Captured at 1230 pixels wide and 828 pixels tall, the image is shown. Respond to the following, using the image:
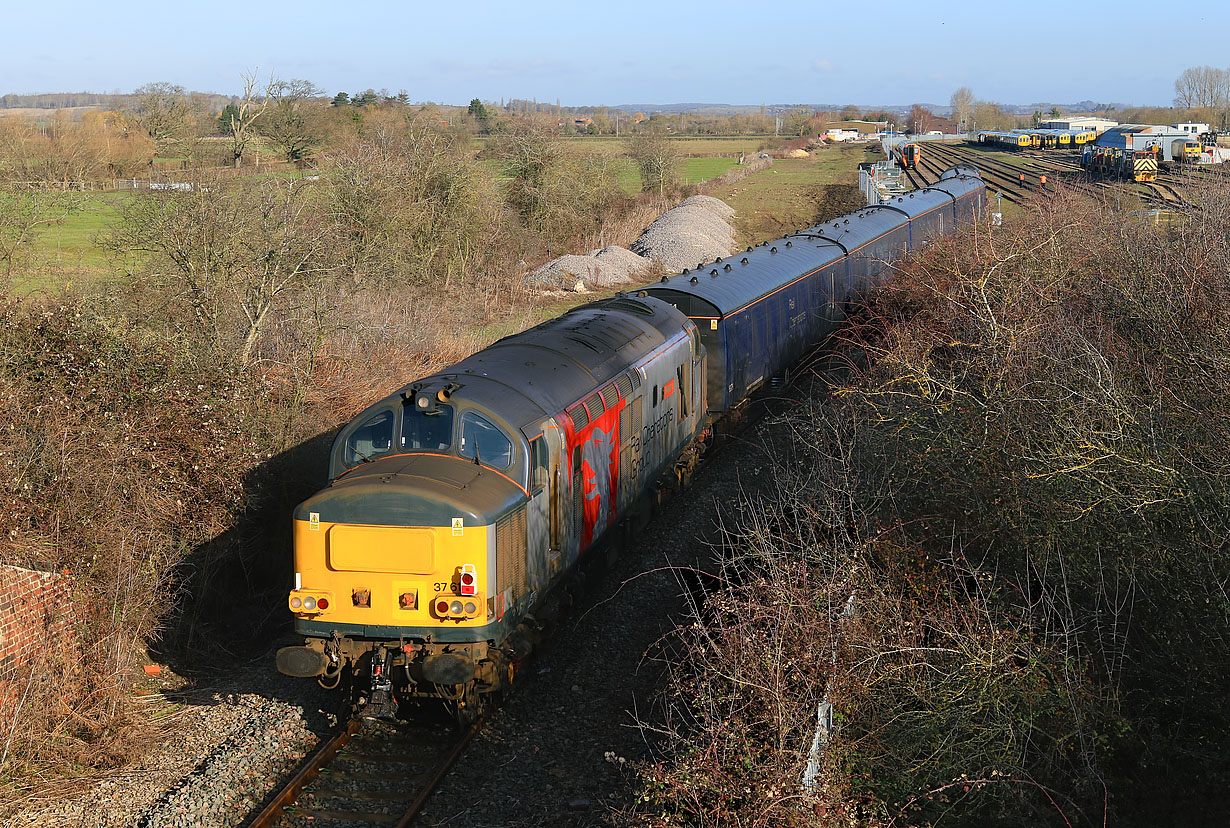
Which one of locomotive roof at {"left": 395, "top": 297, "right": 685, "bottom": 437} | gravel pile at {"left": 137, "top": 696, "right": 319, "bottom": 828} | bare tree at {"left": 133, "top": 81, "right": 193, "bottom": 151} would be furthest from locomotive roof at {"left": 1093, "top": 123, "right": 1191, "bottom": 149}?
gravel pile at {"left": 137, "top": 696, "right": 319, "bottom": 828}

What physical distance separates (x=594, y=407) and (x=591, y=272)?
89.0ft

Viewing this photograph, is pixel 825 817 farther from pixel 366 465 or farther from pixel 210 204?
pixel 210 204

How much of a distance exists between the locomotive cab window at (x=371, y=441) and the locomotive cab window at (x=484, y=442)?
0.79 metres

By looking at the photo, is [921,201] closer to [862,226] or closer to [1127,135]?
[862,226]

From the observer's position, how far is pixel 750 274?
21359mm

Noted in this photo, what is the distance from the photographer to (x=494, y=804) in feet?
29.0

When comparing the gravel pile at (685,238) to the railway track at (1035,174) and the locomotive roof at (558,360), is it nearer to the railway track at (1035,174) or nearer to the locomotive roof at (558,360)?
the railway track at (1035,174)

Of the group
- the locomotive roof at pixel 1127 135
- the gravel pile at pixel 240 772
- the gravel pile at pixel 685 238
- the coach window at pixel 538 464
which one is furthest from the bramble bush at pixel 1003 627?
the locomotive roof at pixel 1127 135

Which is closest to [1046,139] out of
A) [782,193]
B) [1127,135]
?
[1127,135]

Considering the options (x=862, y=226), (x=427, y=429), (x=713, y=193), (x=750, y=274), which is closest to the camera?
(x=427, y=429)

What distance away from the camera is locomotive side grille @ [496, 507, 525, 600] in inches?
376

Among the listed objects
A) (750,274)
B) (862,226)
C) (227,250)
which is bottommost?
(750,274)

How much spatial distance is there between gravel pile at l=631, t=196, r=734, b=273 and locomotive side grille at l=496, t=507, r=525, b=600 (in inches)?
1247

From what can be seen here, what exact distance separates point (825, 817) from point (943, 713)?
1562mm
